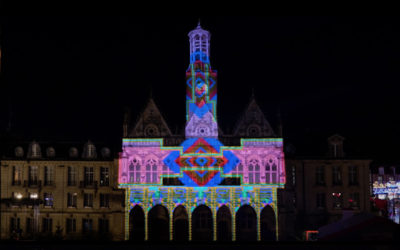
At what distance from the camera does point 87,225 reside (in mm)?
31141

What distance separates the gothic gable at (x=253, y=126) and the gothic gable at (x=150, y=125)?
460cm

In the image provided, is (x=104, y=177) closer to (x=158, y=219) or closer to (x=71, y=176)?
(x=71, y=176)

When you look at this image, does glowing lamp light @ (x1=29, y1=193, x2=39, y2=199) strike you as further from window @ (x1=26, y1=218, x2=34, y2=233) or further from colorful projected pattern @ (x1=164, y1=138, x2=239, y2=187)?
colorful projected pattern @ (x1=164, y1=138, x2=239, y2=187)

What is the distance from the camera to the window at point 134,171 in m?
28.5

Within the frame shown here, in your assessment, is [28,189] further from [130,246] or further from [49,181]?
[130,246]

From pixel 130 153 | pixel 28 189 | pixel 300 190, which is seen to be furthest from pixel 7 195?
pixel 300 190

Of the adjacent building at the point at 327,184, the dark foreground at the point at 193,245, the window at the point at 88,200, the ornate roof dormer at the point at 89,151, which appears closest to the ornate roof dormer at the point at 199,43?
the ornate roof dormer at the point at 89,151

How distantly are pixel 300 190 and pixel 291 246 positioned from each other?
74.7 ft

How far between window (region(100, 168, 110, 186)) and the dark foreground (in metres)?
22.3

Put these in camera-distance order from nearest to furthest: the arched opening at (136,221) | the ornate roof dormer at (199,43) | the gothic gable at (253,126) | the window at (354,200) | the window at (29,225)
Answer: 1. the ornate roof dormer at (199,43)
2. the gothic gable at (253,126)
3. the arched opening at (136,221)
4. the window at (29,225)
5. the window at (354,200)

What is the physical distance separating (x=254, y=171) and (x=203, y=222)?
18.1 ft

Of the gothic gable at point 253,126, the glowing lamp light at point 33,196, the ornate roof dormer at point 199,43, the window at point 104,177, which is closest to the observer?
the ornate roof dormer at point 199,43

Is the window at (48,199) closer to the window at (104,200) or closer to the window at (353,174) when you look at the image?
the window at (104,200)

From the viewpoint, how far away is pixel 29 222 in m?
31.3
